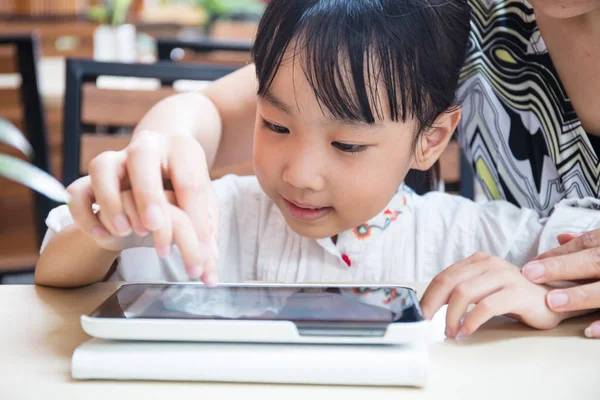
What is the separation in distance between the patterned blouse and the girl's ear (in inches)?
7.6

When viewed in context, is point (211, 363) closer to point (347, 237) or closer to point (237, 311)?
point (237, 311)

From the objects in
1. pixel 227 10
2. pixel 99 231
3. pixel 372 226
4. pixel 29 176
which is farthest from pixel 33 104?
pixel 227 10

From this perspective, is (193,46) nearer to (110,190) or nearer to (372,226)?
(372,226)

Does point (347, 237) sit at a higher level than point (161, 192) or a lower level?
lower

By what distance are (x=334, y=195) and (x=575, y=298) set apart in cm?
29

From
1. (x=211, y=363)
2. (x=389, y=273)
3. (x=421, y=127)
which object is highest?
(x=421, y=127)

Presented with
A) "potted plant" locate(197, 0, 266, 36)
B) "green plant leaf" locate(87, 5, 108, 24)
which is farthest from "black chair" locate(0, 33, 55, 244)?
"potted plant" locate(197, 0, 266, 36)

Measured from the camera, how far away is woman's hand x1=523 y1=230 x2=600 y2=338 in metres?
0.67

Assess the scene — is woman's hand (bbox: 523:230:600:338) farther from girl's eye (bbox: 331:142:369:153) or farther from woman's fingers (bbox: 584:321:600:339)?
girl's eye (bbox: 331:142:369:153)

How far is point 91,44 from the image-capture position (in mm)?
4258

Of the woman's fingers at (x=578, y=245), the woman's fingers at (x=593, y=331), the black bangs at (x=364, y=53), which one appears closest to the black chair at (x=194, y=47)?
the black bangs at (x=364, y=53)

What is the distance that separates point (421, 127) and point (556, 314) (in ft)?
1.03

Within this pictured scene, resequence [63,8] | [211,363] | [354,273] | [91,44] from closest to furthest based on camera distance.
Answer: [211,363] → [354,273] → [91,44] → [63,8]

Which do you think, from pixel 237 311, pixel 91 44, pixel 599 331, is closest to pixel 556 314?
pixel 599 331
